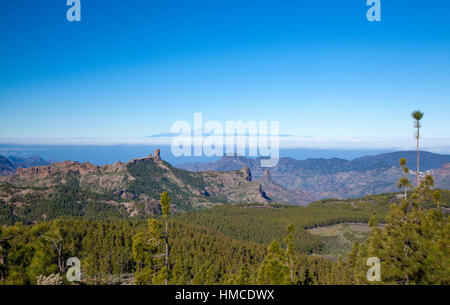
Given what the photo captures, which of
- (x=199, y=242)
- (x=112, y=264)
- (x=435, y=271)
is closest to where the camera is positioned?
(x=435, y=271)

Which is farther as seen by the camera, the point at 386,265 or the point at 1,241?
the point at 1,241

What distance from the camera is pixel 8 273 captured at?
29.9 m

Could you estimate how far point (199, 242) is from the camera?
12200 cm

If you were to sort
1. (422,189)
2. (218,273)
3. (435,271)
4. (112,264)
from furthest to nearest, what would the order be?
(218,273) → (112,264) → (422,189) → (435,271)

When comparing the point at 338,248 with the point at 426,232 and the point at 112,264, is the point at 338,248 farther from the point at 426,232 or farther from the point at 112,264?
the point at 426,232

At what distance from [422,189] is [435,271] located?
746 centimetres

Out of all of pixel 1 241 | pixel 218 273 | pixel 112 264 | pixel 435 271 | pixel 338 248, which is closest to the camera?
pixel 435 271

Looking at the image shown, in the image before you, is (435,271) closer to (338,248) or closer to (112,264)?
(112,264)

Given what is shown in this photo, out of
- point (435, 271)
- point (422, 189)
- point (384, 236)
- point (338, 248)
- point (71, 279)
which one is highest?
point (422, 189)

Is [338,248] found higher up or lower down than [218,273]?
lower down

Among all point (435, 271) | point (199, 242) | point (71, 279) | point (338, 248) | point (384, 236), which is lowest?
point (338, 248)

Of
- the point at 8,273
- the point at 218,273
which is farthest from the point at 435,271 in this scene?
the point at 218,273

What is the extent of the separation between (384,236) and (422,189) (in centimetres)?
593
